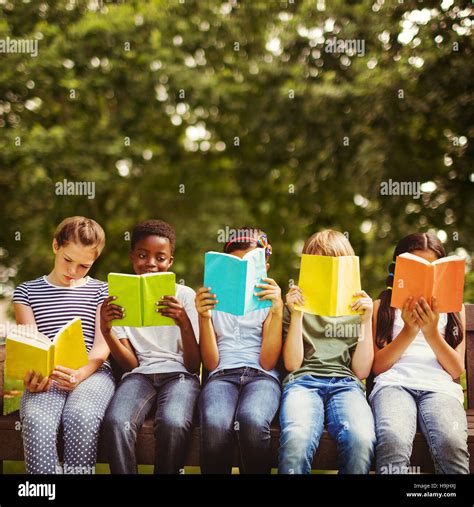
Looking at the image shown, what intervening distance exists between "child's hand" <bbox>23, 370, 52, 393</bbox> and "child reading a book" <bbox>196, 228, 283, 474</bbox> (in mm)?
682

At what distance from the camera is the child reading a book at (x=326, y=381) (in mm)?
2660

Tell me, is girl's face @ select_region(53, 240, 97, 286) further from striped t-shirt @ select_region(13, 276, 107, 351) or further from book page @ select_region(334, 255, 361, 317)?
book page @ select_region(334, 255, 361, 317)

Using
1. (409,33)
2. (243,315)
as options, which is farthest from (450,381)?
(409,33)

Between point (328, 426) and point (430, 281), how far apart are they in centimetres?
75

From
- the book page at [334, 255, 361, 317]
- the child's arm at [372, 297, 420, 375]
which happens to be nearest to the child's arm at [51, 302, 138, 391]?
the book page at [334, 255, 361, 317]

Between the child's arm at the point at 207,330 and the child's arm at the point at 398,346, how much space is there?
2.39 feet

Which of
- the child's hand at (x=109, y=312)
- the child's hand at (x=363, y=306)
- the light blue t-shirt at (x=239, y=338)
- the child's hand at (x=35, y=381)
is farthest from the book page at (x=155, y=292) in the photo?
the child's hand at (x=363, y=306)

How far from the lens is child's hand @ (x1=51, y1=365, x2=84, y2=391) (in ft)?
9.50

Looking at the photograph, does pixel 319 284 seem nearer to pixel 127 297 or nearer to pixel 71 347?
pixel 127 297

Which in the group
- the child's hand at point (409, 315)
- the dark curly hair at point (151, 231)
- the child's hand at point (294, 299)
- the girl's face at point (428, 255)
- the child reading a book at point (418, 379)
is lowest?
the child reading a book at point (418, 379)

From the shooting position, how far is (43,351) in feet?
9.27

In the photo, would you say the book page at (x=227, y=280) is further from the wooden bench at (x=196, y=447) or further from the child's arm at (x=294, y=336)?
the wooden bench at (x=196, y=447)

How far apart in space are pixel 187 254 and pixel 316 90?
192cm

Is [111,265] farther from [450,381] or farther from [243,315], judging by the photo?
[450,381]
